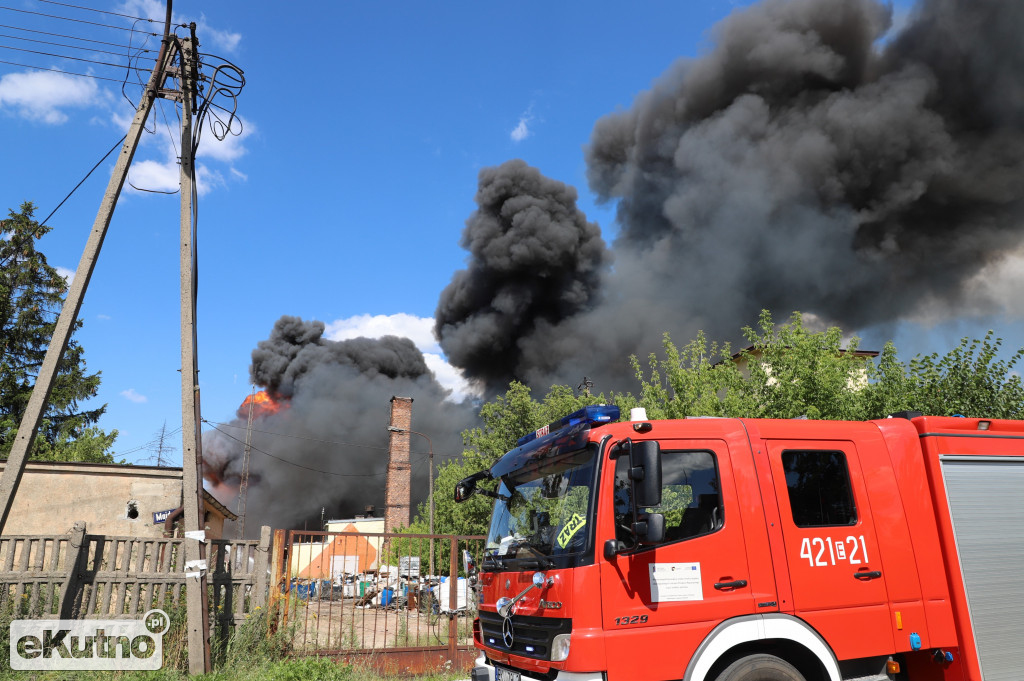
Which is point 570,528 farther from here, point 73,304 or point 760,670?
point 73,304

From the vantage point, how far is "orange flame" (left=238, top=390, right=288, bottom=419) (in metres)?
46.0

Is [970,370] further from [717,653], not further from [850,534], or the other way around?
[717,653]

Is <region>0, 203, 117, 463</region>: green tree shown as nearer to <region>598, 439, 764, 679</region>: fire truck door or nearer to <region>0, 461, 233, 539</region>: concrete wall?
<region>0, 461, 233, 539</region>: concrete wall

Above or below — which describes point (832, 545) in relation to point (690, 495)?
below

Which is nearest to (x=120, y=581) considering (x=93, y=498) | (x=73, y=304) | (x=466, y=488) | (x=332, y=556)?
(x=332, y=556)

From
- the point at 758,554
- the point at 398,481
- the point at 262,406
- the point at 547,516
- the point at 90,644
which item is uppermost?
the point at 262,406

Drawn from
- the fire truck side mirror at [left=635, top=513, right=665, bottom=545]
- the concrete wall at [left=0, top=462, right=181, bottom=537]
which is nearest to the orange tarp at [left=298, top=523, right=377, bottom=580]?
the concrete wall at [left=0, top=462, right=181, bottom=537]

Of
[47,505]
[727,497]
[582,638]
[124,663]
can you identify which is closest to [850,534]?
[727,497]

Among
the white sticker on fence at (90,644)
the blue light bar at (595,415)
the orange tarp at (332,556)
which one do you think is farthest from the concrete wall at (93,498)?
the blue light bar at (595,415)

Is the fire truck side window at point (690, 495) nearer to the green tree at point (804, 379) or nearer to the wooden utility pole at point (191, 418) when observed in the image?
the wooden utility pole at point (191, 418)

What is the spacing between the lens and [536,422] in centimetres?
2503

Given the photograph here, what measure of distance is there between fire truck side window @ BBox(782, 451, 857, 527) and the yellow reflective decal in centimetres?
138

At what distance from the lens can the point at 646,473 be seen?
3314mm

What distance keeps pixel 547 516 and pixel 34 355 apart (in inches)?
1032
